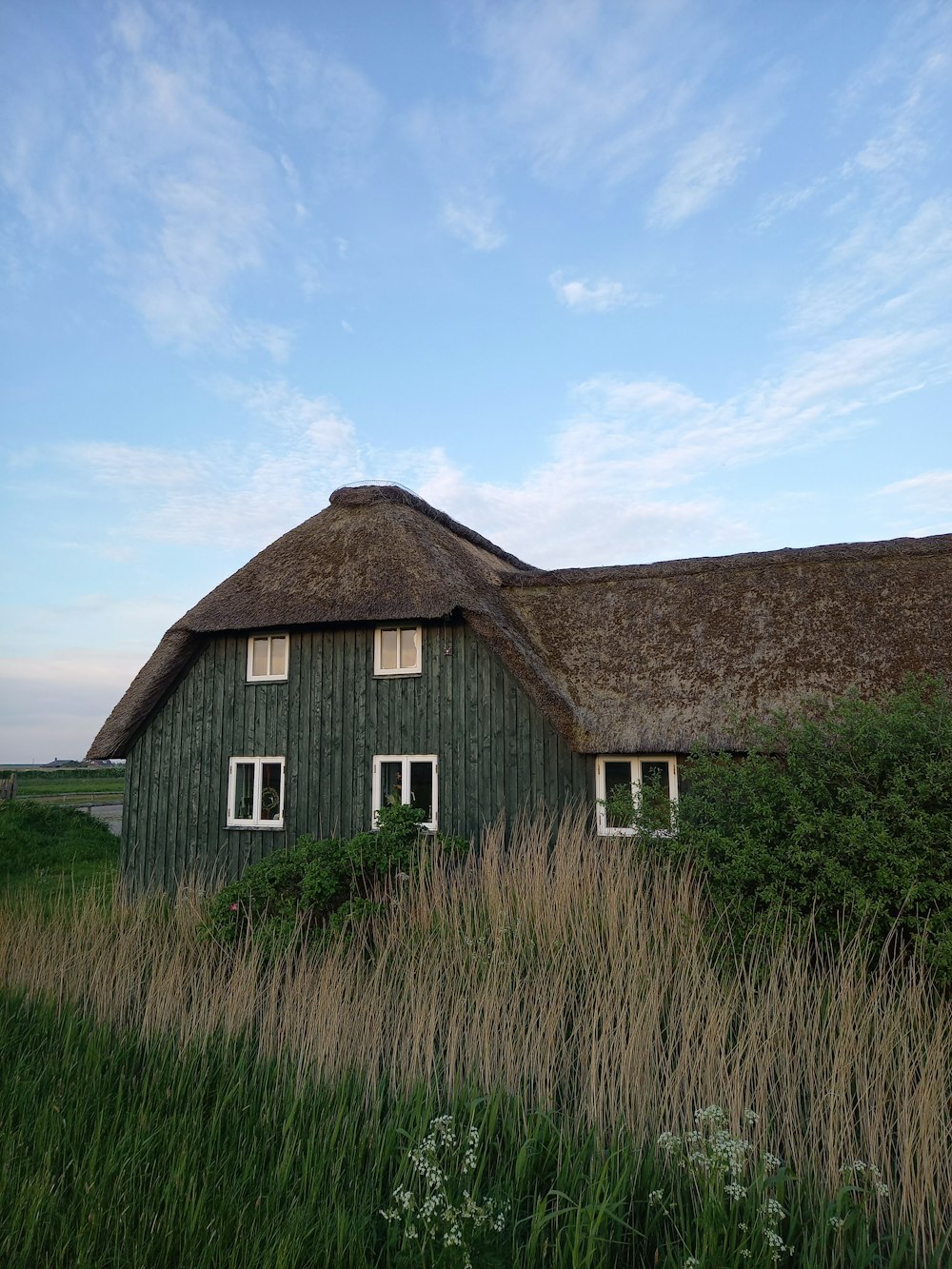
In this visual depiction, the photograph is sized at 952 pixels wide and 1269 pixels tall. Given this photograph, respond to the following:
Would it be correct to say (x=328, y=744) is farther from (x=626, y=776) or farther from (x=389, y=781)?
(x=626, y=776)

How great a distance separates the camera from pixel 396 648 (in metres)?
10.8

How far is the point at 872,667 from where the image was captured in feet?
29.5

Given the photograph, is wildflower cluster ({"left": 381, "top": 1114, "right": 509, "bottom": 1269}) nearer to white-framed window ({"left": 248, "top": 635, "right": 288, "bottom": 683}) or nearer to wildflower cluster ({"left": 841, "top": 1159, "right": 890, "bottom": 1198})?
wildflower cluster ({"left": 841, "top": 1159, "right": 890, "bottom": 1198})

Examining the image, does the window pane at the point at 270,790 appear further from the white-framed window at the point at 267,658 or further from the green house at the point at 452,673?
the white-framed window at the point at 267,658

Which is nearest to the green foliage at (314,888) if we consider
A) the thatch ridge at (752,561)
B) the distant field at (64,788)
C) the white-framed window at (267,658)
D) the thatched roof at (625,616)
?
the thatched roof at (625,616)

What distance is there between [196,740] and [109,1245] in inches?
359

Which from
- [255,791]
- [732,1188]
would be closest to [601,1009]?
[732,1188]

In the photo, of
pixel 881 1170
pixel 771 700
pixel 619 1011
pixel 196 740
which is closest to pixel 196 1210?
pixel 619 1011

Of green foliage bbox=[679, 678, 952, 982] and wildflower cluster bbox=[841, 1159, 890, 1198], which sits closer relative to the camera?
wildflower cluster bbox=[841, 1159, 890, 1198]

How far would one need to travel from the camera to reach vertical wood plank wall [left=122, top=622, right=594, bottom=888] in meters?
9.95

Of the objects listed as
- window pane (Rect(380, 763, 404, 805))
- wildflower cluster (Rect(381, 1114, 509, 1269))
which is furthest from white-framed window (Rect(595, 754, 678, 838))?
wildflower cluster (Rect(381, 1114, 509, 1269))

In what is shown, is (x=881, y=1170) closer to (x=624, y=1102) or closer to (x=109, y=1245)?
(x=624, y=1102)

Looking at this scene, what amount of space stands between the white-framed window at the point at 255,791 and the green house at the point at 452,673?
0.03m

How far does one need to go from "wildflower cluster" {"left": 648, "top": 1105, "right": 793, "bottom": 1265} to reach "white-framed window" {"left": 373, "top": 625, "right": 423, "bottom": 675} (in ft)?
25.2
